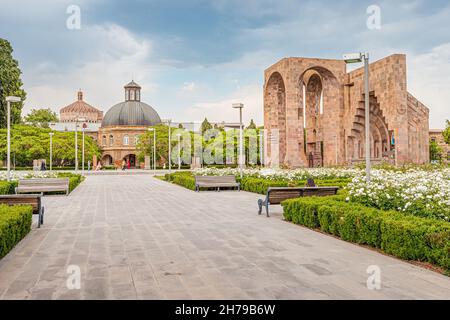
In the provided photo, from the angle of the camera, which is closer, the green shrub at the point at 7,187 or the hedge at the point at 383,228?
the hedge at the point at 383,228

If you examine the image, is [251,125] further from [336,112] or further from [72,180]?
[72,180]

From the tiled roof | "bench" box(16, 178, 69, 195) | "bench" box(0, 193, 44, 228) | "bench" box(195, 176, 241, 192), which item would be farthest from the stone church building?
the tiled roof

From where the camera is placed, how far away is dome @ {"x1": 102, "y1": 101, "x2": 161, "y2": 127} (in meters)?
81.2

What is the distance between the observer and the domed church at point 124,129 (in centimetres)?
7981

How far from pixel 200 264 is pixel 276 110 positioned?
1308 inches

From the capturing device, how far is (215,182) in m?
18.4

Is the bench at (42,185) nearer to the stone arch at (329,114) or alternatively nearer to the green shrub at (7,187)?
the green shrub at (7,187)

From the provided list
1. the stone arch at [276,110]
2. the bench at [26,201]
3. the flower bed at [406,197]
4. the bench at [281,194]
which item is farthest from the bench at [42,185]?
the stone arch at [276,110]

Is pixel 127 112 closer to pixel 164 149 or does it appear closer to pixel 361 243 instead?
pixel 164 149

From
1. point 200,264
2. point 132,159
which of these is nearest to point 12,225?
point 200,264

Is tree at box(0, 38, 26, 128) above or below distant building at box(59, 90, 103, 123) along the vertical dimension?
below

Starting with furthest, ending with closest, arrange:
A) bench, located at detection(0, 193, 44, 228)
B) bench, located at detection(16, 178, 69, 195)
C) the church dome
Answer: the church dome
bench, located at detection(16, 178, 69, 195)
bench, located at detection(0, 193, 44, 228)

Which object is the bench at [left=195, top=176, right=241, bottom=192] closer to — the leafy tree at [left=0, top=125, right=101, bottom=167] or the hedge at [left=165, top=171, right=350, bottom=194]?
the hedge at [left=165, top=171, right=350, bottom=194]

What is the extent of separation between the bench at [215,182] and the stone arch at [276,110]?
1936 centimetres
